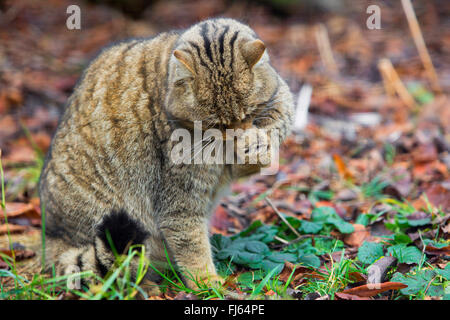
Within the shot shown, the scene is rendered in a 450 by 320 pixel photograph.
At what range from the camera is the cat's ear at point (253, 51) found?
9.54ft

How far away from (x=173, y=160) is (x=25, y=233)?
1.79 m

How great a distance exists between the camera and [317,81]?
7859mm

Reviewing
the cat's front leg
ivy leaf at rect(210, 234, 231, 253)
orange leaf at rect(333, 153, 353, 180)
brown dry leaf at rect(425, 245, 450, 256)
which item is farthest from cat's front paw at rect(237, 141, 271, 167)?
orange leaf at rect(333, 153, 353, 180)

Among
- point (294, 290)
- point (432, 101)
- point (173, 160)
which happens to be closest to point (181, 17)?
point (432, 101)

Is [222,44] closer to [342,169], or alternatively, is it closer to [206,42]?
[206,42]

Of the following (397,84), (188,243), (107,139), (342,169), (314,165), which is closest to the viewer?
(188,243)

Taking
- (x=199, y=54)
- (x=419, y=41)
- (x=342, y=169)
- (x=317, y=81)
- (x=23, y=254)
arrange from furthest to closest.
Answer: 1. (x=317, y=81)
2. (x=419, y=41)
3. (x=342, y=169)
4. (x=23, y=254)
5. (x=199, y=54)

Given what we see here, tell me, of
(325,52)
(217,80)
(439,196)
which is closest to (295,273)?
(217,80)

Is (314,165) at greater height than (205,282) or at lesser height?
greater

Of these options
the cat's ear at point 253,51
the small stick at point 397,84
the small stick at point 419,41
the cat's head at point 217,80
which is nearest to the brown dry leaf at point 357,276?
the cat's head at point 217,80

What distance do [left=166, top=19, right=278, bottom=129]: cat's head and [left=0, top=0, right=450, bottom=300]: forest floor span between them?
96 cm

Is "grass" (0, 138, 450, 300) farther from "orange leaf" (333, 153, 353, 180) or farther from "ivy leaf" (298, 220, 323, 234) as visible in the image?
"orange leaf" (333, 153, 353, 180)

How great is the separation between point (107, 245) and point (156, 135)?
0.86 m
